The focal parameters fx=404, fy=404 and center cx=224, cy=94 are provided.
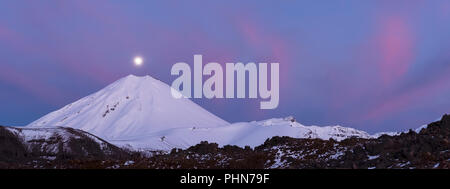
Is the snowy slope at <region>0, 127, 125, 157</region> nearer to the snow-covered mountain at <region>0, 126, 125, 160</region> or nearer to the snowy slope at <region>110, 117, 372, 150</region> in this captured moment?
the snow-covered mountain at <region>0, 126, 125, 160</region>

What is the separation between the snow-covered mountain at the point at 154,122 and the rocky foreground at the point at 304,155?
46.5 meters

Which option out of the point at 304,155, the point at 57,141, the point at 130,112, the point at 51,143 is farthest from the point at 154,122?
the point at 304,155

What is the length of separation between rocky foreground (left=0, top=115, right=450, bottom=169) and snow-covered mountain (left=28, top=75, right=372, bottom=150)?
46.5m

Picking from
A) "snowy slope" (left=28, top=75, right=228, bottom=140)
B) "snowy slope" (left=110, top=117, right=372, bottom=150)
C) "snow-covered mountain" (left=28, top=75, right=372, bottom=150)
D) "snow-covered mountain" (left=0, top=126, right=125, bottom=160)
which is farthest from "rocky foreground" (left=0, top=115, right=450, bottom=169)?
"snowy slope" (left=28, top=75, right=228, bottom=140)

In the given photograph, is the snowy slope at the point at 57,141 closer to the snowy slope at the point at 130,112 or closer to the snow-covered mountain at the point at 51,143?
the snow-covered mountain at the point at 51,143

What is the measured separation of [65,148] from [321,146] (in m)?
31.5

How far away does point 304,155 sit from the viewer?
1035 inches

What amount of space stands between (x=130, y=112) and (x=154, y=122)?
9670 mm

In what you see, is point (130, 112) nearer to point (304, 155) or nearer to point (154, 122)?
point (154, 122)

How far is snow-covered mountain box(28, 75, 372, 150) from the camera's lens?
101938 mm
